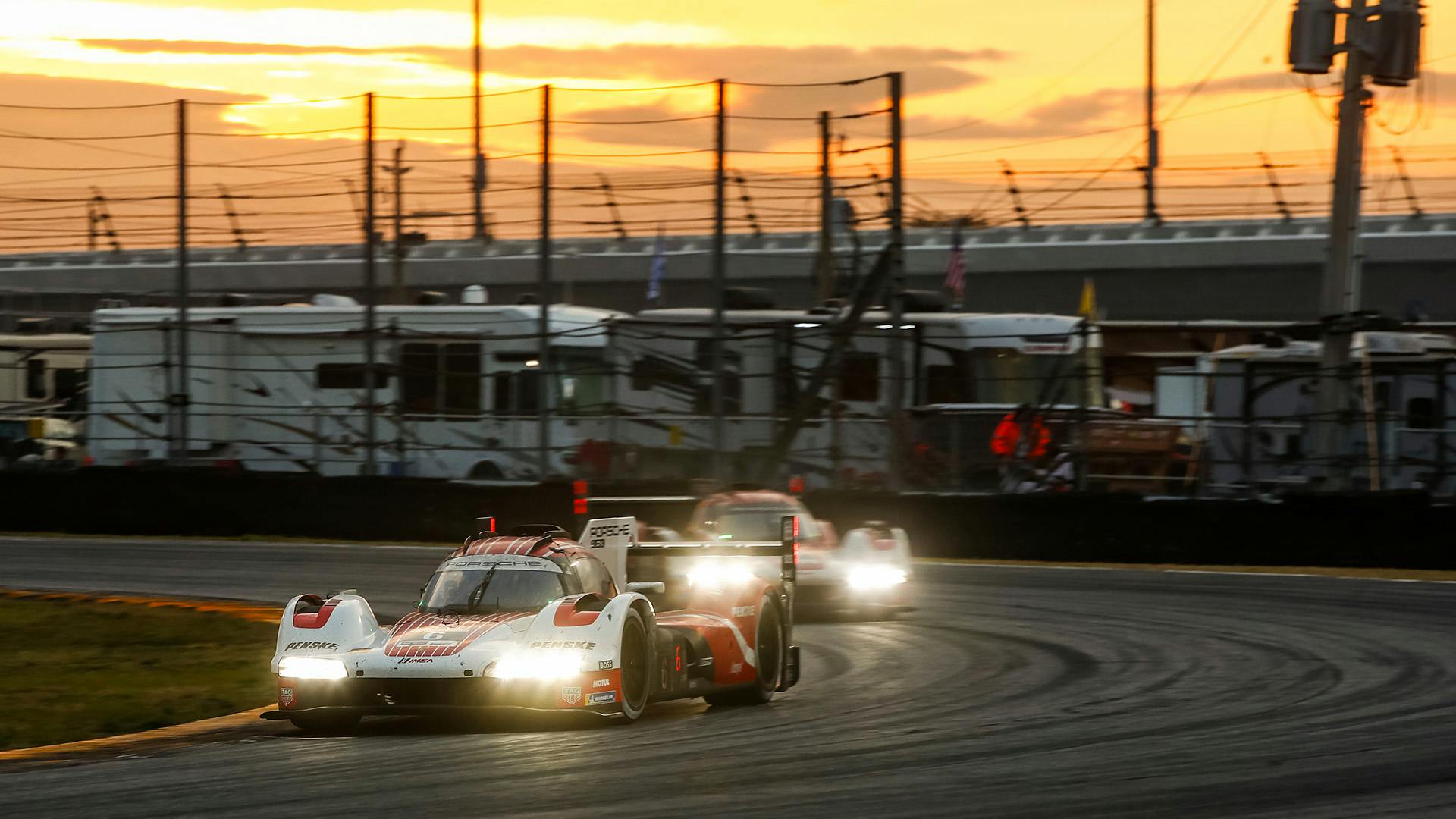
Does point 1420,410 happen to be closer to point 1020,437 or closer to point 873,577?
point 1020,437

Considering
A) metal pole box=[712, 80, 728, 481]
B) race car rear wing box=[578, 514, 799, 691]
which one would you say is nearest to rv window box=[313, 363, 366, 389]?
metal pole box=[712, 80, 728, 481]

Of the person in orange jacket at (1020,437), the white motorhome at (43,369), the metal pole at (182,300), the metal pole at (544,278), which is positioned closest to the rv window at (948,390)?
the person in orange jacket at (1020,437)

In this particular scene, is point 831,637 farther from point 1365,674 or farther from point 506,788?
point 506,788

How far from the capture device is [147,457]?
91.8ft

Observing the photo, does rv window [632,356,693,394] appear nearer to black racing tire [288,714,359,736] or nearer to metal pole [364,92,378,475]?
metal pole [364,92,378,475]

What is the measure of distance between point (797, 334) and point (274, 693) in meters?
15.1

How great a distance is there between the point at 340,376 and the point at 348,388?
26cm

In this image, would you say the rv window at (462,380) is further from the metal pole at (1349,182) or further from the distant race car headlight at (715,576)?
the distant race car headlight at (715,576)

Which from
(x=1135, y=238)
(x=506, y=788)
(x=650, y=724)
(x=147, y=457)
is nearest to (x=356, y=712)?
(x=650, y=724)

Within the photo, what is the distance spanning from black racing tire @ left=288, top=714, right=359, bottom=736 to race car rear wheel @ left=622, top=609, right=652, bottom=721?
1507 millimetres

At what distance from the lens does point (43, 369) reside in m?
32.5

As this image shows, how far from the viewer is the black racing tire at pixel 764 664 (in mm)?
10828

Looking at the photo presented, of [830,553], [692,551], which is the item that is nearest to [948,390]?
[830,553]

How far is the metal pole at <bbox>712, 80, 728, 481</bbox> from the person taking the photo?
2466 centimetres
